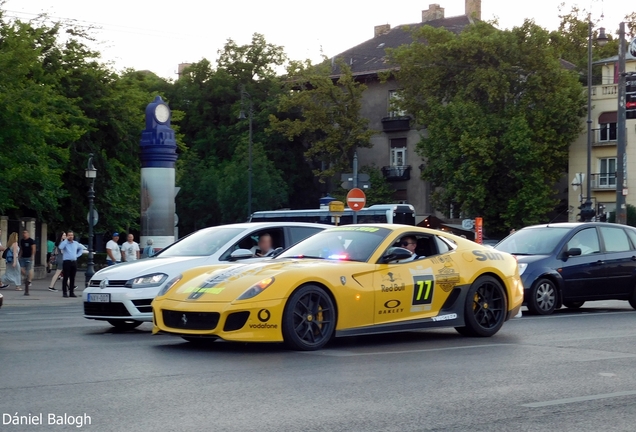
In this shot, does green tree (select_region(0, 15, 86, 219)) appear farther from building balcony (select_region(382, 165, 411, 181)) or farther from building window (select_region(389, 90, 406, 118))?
building balcony (select_region(382, 165, 411, 181))

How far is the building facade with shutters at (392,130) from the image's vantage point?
7094 centimetres

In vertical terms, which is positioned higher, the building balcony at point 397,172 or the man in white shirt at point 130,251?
the building balcony at point 397,172

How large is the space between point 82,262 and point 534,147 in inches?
1115

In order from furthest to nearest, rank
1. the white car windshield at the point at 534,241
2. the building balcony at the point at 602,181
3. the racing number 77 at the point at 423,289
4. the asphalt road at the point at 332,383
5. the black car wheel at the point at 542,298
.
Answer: the building balcony at the point at 602,181
the white car windshield at the point at 534,241
the black car wheel at the point at 542,298
the racing number 77 at the point at 423,289
the asphalt road at the point at 332,383

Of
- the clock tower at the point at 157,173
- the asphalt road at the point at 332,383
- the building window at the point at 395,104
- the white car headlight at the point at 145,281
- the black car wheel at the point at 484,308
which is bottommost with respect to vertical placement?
the asphalt road at the point at 332,383

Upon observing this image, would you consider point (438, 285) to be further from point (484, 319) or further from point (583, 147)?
point (583, 147)

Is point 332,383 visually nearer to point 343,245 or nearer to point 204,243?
point 343,245

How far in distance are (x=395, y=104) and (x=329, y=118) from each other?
4861 mm

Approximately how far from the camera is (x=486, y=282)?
12922 mm

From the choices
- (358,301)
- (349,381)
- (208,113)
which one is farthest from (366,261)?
(208,113)

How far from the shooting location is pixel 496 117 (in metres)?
60.2

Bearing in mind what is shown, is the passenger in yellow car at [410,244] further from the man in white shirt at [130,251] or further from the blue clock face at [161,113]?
the blue clock face at [161,113]

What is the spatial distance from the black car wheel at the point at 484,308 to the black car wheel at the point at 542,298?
442cm

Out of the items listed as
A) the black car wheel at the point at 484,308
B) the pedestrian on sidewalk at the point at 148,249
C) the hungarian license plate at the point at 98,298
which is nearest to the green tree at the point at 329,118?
the pedestrian on sidewalk at the point at 148,249
